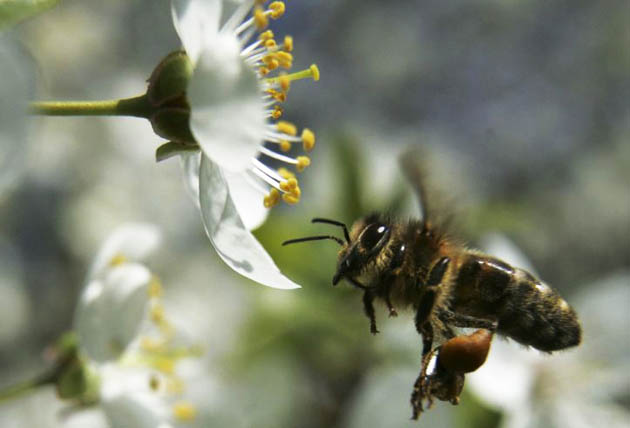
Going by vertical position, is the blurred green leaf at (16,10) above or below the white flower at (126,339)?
above

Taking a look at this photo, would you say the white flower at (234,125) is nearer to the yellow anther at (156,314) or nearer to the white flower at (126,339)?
the white flower at (126,339)

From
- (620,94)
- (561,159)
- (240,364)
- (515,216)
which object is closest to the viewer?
(240,364)

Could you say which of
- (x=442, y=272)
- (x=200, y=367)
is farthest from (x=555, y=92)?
(x=442, y=272)

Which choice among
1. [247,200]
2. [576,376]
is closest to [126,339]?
[247,200]

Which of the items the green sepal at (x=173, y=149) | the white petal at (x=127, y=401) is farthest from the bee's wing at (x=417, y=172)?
the white petal at (x=127, y=401)

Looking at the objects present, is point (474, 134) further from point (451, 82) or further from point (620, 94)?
point (620, 94)

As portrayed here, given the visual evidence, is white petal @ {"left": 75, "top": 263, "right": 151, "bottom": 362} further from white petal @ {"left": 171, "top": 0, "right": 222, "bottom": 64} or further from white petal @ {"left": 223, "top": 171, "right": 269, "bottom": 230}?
white petal @ {"left": 171, "top": 0, "right": 222, "bottom": 64}
